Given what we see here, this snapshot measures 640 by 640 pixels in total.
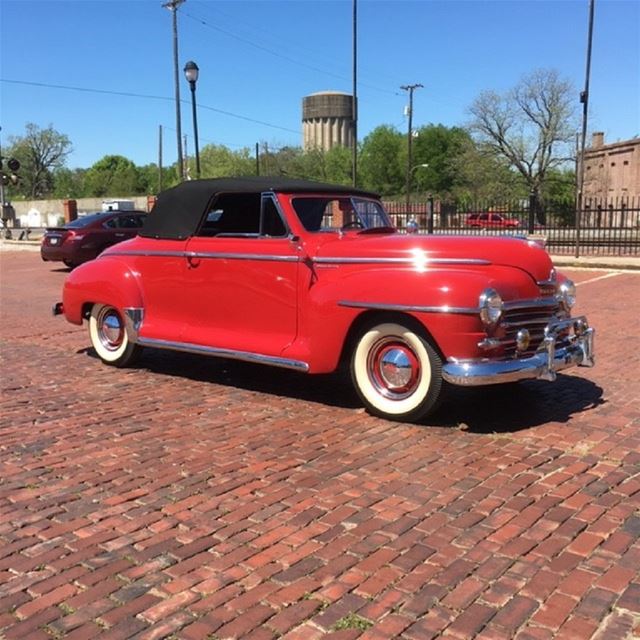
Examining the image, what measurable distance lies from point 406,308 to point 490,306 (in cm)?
57

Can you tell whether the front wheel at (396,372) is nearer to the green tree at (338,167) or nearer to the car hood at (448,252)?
the car hood at (448,252)

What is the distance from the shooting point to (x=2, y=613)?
8.48 ft

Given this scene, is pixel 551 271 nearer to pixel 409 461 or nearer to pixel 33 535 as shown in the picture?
pixel 409 461

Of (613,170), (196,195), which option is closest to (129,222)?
(196,195)

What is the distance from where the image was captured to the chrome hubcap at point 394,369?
4.83 m

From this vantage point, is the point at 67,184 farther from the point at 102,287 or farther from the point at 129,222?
the point at 102,287

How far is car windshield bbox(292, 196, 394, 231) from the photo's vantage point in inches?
221

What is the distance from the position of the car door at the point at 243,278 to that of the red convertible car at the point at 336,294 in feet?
0.04

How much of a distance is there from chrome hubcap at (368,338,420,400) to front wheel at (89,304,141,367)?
2.81m

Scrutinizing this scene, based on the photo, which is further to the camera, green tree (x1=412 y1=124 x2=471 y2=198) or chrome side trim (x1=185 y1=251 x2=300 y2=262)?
green tree (x1=412 y1=124 x2=471 y2=198)

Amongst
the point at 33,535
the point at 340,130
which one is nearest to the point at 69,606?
the point at 33,535

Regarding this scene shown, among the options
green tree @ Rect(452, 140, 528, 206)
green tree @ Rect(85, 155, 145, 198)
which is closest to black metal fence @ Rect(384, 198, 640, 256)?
green tree @ Rect(452, 140, 528, 206)

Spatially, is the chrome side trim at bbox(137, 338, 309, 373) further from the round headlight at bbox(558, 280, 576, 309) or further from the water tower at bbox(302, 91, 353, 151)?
the water tower at bbox(302, 91, 353, 151)

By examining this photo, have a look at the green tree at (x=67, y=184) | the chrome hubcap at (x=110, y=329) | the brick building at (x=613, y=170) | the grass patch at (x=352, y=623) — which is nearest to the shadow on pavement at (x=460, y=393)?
the chrome hubcap at (x=110, y=329)
